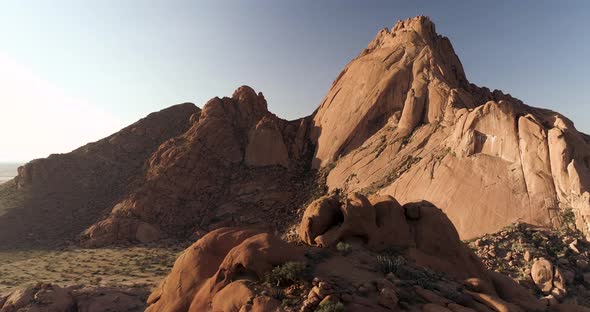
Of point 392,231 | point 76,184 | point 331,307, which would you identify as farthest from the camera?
point 76,184

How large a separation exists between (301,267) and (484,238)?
19.1 metres

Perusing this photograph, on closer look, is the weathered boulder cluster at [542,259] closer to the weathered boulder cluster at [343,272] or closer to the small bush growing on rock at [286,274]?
the weathered boulder cluster at [343,272]

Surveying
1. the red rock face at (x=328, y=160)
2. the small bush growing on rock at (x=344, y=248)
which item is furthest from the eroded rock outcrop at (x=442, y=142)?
the small bush growing on rock at (x=344, y=248)

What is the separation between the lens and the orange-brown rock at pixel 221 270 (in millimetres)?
11281

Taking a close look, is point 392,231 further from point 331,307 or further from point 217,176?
point 217,176

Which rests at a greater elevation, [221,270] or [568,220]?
[568,220]

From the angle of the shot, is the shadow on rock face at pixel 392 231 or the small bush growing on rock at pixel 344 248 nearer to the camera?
the small bush growing on rock at pixel 344 248

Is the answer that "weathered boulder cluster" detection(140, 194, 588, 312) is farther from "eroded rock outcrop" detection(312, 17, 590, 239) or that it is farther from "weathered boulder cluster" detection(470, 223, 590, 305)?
"eroded rock outcrop" detection(312, 17, 590, 239)

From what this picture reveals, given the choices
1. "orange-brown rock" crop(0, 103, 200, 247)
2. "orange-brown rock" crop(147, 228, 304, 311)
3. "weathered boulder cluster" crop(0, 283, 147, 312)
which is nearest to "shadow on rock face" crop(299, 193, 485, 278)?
"orange-brown rock" crop(147, 228, 304, 311)

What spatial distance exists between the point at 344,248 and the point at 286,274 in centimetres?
353

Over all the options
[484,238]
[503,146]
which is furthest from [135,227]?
[503,146]

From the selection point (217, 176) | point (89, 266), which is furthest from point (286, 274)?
point (217, 176)

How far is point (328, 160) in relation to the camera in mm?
46938

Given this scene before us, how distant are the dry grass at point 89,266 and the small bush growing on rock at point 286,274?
17.2m
